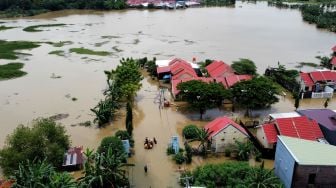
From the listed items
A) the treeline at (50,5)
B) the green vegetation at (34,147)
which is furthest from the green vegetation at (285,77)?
the treeline at (50,5)

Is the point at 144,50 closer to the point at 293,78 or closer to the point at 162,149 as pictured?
the point at 293,78

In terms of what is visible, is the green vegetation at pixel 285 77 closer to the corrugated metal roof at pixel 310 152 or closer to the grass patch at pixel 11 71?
the corrugated metal roof at pixel 310 152

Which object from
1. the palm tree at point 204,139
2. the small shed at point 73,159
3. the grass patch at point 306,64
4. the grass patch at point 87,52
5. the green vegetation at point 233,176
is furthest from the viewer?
the grass patch at point 87,52

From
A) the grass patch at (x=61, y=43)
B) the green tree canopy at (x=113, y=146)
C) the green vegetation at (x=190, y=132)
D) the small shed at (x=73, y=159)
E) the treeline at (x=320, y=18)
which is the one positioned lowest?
the small shed at (x=73, y=159)

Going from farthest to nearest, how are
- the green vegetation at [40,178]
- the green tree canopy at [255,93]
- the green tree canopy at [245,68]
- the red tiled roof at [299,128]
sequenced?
the green tree canopy at [245,68] < the green tree canopy at [255,93] < the red tiled roof at [299,128] < the green vegetation at [40,178]

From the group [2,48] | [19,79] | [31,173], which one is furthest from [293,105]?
[2,48]

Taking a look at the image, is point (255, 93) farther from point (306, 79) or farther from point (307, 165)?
point (307, 165)
